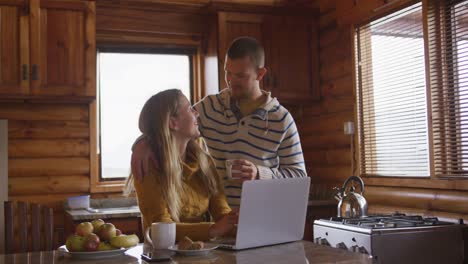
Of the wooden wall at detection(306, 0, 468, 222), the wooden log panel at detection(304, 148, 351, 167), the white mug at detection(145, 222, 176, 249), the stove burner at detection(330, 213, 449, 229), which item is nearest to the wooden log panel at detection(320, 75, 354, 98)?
the wooden wall at detection(306, 0, 468, 222)

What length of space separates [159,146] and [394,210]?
2021mm

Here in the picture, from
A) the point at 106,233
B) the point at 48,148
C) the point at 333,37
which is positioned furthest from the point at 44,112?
the point at 106,233

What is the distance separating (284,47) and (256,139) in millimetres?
2066

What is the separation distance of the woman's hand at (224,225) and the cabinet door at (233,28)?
2193 millimetres

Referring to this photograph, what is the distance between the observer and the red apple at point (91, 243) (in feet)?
5.62

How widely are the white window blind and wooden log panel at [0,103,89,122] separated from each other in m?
2.10

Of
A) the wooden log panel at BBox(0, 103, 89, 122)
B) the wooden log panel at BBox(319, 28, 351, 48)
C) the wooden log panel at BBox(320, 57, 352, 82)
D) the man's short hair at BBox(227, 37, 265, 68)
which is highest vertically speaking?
the wooden log panel at BBox(319, 28, 351, 48)

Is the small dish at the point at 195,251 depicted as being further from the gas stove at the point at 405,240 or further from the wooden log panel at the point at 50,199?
the wooden log panel at the point at 50,199

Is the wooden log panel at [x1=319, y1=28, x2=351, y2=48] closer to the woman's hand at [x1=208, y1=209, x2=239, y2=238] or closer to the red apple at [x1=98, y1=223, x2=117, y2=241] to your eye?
the woman's hand at [x1=208, y1=209, x2=239, y2=238]

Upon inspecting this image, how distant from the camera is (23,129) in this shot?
3986mm

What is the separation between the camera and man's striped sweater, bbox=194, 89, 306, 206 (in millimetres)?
2367

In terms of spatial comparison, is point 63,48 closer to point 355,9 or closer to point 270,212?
point 355,9

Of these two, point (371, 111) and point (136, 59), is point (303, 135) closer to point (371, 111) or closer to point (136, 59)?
point (371, 111)

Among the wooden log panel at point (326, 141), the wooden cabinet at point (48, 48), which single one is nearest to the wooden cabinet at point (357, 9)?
the wooden log panel at point (326, 141)
